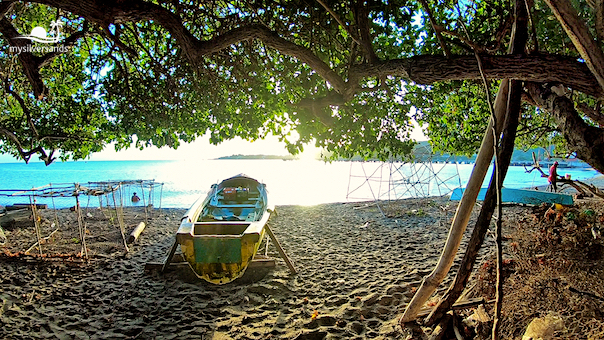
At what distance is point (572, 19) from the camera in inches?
75.2

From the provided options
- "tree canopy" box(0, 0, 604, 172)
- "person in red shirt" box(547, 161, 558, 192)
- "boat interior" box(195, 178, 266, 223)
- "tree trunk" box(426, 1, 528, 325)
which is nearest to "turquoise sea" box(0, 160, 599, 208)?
"boat interior" box(195, 178, 266, 223)

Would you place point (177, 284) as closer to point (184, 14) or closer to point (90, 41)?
point (184, 14)

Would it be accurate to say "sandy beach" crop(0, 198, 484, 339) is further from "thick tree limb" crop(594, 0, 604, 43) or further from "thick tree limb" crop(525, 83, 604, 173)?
"thick tree limb" crop(594, 0, 604, 43)

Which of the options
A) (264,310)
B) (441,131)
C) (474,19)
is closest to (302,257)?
(264,310)

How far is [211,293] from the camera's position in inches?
221

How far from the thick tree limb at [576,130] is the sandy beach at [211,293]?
2.87m

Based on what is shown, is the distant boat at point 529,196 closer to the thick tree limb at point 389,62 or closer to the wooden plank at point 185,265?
the wooden plank at point 185,265

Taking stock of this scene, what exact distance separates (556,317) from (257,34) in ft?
13.9

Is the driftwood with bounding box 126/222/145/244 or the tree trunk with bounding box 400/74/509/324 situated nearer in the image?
the tree trunk with bounding box 400/74/509/324

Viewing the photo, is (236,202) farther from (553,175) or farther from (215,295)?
(553,175)

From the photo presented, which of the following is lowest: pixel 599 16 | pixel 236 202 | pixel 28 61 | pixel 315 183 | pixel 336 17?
pixel 315 183

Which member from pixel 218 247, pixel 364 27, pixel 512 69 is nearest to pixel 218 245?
pixel 218 247

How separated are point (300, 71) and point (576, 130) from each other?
12.4 feet

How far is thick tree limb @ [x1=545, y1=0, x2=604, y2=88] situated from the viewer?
188 centimetres
